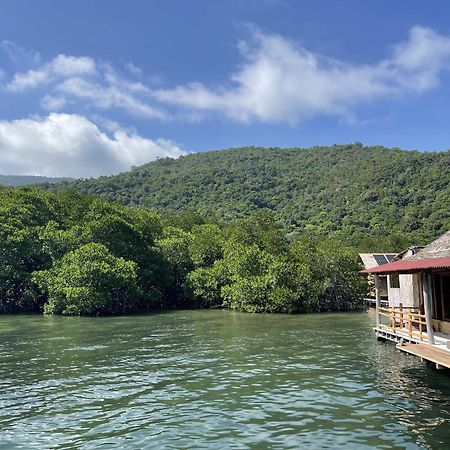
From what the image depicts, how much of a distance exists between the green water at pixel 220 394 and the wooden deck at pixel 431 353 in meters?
0.75

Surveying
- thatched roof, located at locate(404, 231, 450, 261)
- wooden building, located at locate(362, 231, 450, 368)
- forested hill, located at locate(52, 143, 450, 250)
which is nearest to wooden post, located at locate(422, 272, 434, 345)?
wooden building, located at locate(362, 231, 450, 368)

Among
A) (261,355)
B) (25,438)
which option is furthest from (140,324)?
(25,438)

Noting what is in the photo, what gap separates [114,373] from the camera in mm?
15062

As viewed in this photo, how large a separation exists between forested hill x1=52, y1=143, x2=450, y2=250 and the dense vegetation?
21.6 m

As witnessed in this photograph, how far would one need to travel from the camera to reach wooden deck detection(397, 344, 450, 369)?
481 inches

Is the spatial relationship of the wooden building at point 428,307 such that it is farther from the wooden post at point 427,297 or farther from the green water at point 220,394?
the green water at point 220,394

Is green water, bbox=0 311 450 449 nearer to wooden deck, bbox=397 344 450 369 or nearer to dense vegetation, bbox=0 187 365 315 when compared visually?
wooden deck, bbox=397 344 450 369

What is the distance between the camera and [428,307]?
47.3 feet

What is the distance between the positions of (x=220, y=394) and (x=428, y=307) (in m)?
6.97

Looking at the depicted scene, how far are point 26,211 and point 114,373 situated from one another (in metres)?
34.5

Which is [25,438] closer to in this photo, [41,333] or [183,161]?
[41,333]

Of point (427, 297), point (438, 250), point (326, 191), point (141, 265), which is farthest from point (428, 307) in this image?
point (326, 191)

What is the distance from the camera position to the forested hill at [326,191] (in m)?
79.6

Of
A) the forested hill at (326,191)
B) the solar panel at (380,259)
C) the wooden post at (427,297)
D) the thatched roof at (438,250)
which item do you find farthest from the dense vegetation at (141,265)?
the wooden post at (427,297)
